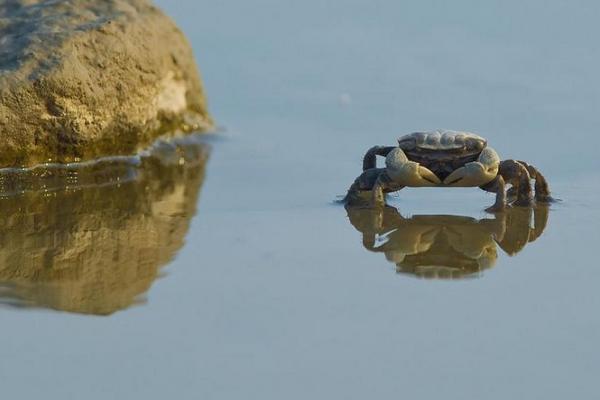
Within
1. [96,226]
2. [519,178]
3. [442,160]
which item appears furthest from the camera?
[519,178]

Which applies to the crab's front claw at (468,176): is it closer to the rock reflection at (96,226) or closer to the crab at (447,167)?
the crab at (447,167)

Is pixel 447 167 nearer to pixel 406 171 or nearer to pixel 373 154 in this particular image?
pixel 406 171

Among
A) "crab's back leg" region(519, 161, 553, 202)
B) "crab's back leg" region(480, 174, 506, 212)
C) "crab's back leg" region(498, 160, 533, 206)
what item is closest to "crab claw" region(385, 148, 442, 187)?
"crab's back leg" region(480, 174, 506, 212)

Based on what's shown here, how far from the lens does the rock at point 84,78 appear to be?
29.9ft

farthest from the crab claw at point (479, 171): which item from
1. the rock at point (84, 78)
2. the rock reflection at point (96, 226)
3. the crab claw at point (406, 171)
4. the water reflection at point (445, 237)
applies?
the rock at point (84, 78)

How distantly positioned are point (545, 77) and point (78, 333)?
6738mm

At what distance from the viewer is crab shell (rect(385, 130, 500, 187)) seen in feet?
26.3

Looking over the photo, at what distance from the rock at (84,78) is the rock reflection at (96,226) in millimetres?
173

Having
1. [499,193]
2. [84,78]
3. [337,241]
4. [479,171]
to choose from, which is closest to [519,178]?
[499,193]

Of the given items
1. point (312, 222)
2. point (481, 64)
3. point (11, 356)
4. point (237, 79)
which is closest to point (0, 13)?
point (237, 79)

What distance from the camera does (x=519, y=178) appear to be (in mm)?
8266

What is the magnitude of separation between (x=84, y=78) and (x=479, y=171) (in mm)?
2981

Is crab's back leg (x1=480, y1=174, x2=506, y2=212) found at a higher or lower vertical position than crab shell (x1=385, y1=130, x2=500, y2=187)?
lower

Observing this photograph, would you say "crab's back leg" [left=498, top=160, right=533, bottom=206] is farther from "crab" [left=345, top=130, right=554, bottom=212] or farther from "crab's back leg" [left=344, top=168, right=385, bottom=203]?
"crab's back leg" [left=344, top=168, right=385, bottom=203]
